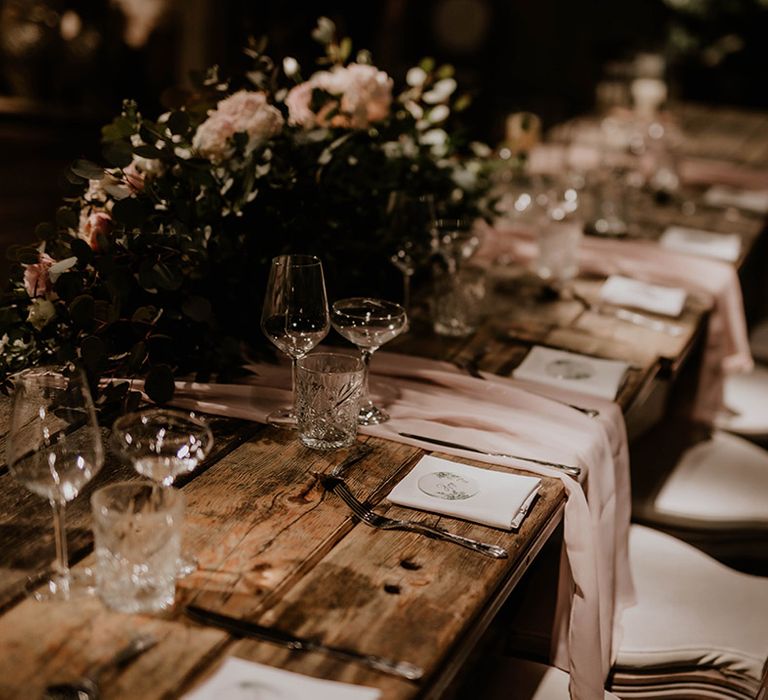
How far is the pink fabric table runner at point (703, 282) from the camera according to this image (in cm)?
294

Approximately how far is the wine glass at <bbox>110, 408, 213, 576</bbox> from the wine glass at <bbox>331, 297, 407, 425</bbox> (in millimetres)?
428

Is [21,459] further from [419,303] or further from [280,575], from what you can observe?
[419,303]

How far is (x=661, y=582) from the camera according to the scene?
6.70ft

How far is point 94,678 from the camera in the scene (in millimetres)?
1130

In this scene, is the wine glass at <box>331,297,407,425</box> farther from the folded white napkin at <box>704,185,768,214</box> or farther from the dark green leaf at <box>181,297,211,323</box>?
the folded white napkin at <box>704,185,768,214</box>

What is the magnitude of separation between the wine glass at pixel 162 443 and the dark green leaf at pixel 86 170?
60 centimetres

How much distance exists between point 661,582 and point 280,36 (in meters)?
5.44

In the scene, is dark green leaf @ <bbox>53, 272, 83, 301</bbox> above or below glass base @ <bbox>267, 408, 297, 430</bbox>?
above

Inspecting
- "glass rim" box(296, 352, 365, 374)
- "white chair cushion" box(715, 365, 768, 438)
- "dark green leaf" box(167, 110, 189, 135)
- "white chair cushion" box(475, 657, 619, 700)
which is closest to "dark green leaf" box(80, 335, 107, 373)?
"glass rim" box(296, 352, 365, 374)

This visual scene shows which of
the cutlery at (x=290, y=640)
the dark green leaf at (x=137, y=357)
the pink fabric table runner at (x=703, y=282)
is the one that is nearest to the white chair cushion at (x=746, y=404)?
the pink fabric table runner at (x=703, y=282)

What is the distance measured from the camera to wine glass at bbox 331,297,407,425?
1848mm

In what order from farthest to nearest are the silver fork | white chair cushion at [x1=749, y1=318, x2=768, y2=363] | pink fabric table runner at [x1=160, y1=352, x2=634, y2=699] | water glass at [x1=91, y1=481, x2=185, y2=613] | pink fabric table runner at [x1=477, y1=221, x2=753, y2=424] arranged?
white chair cushion at [x1=749, y1=318, x2=768, y2=363] < pink fabric table runner at [x1=477, y1=221, x2=753, y2=424] < pink fabric table runner at [x1=160, y1=352, x2=634, y2=699] < the silver fork < water glass at [x1=91, y1=481, x2=185, y2=613]

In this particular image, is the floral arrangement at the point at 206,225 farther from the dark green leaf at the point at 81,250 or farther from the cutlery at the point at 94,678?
the cutlery at the point at 94,678

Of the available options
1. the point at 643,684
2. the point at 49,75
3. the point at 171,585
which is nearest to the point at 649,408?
the point at 643,684
